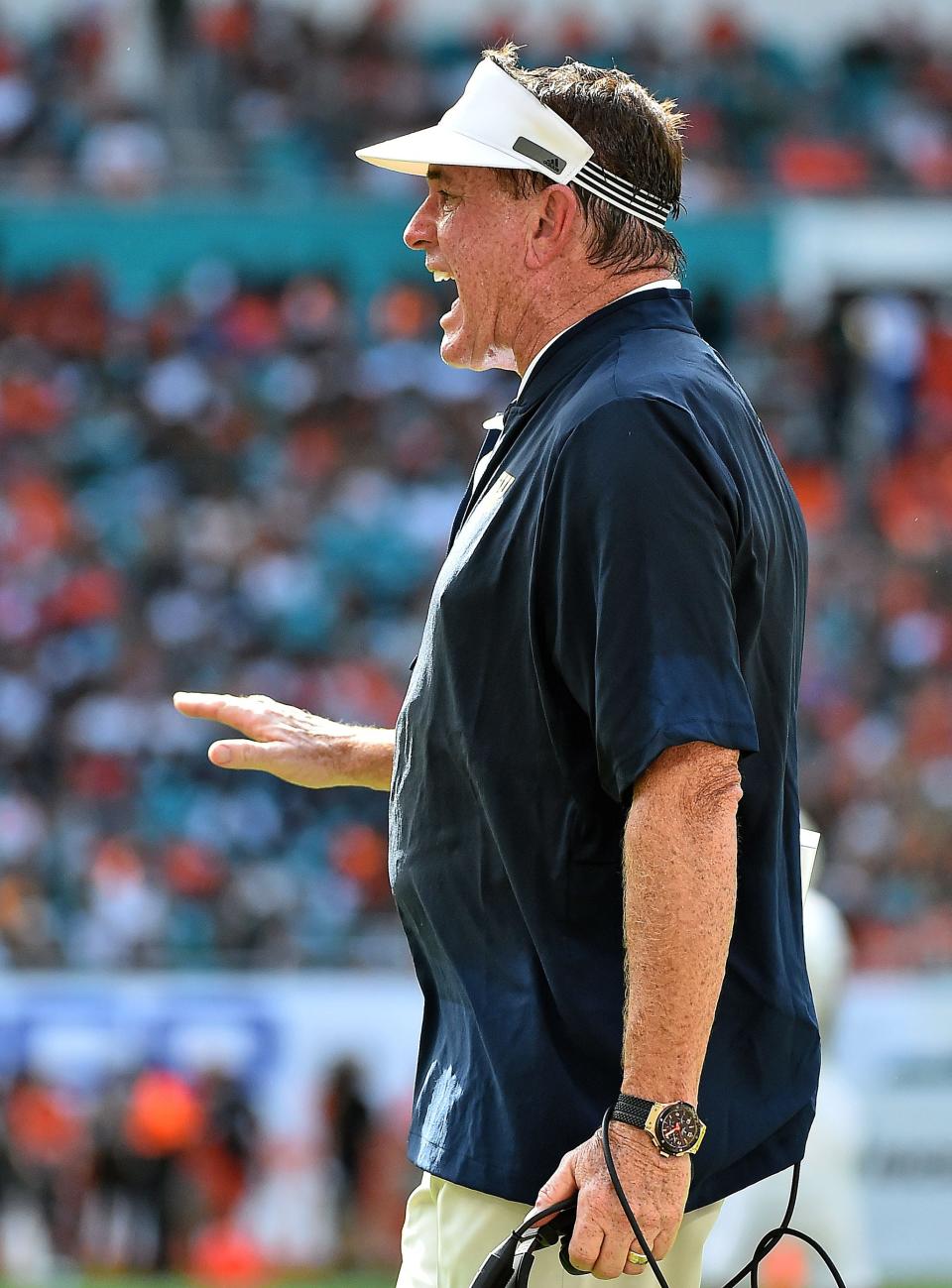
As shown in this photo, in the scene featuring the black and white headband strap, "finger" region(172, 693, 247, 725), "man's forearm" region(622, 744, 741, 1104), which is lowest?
"finger" region(172, 693, 247, 725)

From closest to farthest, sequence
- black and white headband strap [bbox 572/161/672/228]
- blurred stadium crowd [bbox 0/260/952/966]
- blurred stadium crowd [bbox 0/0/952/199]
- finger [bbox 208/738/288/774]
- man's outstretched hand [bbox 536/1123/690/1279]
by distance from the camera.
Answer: man's outstretched hand [bbox 536/1123/690/1279], black and white headband strap [bbox 572/161/672/228], finger [bbox 208/738/288/774], blurred stadium crowd [bbox 0/260/952/966], blurred stadium crowd [bbox 0/0/952/199]

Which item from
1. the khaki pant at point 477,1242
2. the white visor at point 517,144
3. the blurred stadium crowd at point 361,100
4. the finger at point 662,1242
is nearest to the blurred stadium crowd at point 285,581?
the blurred stadium crowd at point 361,100

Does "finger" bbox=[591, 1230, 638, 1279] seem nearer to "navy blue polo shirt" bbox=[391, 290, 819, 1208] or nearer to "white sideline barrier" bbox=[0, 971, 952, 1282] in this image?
"navy blue polo shirt" bbox=[391, 290, 819, 1208]

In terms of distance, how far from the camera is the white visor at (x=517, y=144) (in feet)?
7.69

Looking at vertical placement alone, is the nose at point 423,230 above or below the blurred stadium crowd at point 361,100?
above

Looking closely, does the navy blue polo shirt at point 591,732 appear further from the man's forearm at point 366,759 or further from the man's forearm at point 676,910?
the man's forearm at point 366,759

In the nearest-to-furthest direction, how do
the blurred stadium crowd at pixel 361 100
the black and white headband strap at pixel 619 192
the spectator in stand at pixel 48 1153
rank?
the black and white headband strap at pixel 619 192 < the spectator in stand at pixel 48 1153 < the blurred stadium crowd at pixel 361 100

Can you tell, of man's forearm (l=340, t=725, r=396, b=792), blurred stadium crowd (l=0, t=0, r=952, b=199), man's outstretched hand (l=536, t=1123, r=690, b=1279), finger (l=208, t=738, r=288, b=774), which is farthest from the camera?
blurred stadium crowd (l=0, t=0, r=952, b=199)

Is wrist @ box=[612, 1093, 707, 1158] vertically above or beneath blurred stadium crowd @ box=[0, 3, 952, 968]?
above

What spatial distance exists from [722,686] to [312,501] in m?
11.3

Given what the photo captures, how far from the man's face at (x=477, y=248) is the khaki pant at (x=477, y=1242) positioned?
99 centimetres

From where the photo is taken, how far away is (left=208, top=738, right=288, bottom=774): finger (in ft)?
9.07

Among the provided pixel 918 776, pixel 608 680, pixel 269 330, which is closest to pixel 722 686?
pixel 608 680

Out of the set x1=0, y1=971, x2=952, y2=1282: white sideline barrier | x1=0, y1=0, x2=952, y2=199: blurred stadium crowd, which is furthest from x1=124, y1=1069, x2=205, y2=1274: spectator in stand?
x1=0, y1=0, x2=952, y2=199: blurred stadium crowd
